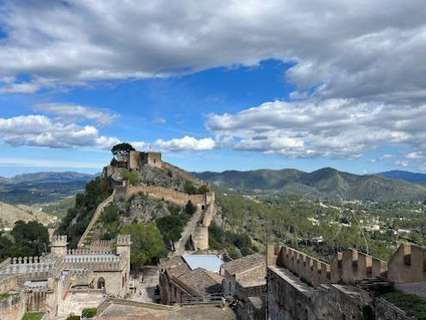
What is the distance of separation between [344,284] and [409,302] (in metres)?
4.49

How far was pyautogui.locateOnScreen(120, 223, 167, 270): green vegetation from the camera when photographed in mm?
58116

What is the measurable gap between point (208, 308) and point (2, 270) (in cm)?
1626

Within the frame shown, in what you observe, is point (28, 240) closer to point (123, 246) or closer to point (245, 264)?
point (123, 246)

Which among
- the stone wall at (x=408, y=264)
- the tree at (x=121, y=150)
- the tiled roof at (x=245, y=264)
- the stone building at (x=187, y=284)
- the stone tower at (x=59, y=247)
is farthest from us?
the tree at (x=121, y=150)

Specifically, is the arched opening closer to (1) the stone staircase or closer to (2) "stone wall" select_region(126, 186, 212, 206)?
(1) the stone staircase

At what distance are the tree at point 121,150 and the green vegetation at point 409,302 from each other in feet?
291

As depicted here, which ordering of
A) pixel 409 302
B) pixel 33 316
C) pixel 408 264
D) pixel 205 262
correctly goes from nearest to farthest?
pixel 409 302 → pixel 408 264 → pixel 33 316 → pixel 205 262

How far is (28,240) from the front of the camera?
7869 cm

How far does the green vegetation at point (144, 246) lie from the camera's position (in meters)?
58.1

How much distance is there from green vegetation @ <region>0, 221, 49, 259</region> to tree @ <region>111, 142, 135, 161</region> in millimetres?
22213

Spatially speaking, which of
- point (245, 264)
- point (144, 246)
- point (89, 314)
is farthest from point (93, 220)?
point (89, 314)

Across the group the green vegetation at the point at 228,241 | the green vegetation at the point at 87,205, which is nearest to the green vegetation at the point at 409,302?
the green vegetation at the point at 228,241

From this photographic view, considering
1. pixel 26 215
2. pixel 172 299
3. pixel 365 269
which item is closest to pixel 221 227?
pixel 172 299

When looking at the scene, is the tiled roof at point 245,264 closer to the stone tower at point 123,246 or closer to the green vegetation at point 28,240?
the stone tower at point 123,246
